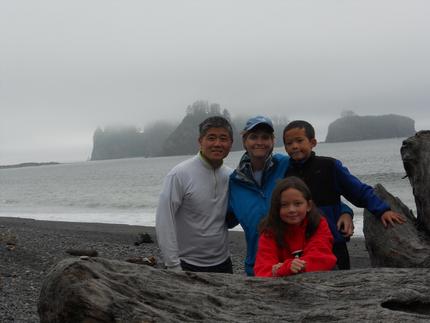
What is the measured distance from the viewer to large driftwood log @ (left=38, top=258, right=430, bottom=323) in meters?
3.31

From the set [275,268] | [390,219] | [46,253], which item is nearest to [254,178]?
[275,268]

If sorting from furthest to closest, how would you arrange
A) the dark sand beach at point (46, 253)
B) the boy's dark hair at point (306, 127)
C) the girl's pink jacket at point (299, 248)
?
the dark sand beach at point (46, 253) < the boy's dark hair at point (306, 127) < the girl's pink jacket at point (299, 248)

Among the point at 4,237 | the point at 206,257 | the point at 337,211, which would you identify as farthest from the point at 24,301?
the point at 4,237

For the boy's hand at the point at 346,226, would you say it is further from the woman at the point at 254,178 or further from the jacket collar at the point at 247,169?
the jacket collar at the point at 247,169

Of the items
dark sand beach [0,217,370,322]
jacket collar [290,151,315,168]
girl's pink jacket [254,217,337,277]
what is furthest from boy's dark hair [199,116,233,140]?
dark sand beach [0,217,370,322]

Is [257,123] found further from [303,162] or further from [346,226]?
[346,226]

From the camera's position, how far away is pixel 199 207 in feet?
17.7

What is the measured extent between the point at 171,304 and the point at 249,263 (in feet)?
5.91

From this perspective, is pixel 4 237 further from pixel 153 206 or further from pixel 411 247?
pixel 153 206

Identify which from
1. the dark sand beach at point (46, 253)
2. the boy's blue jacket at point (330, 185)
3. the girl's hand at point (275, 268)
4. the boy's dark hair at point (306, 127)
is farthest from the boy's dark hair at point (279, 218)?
the dark sand beach at point (46, 253)

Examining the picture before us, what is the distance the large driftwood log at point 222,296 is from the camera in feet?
10.9

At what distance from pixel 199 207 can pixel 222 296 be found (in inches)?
63.1

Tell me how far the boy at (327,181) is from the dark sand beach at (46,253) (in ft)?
16.5

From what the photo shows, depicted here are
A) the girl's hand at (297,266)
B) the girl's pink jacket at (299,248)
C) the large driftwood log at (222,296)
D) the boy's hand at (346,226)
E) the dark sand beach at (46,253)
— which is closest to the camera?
the large driftwood log at (222,296)
